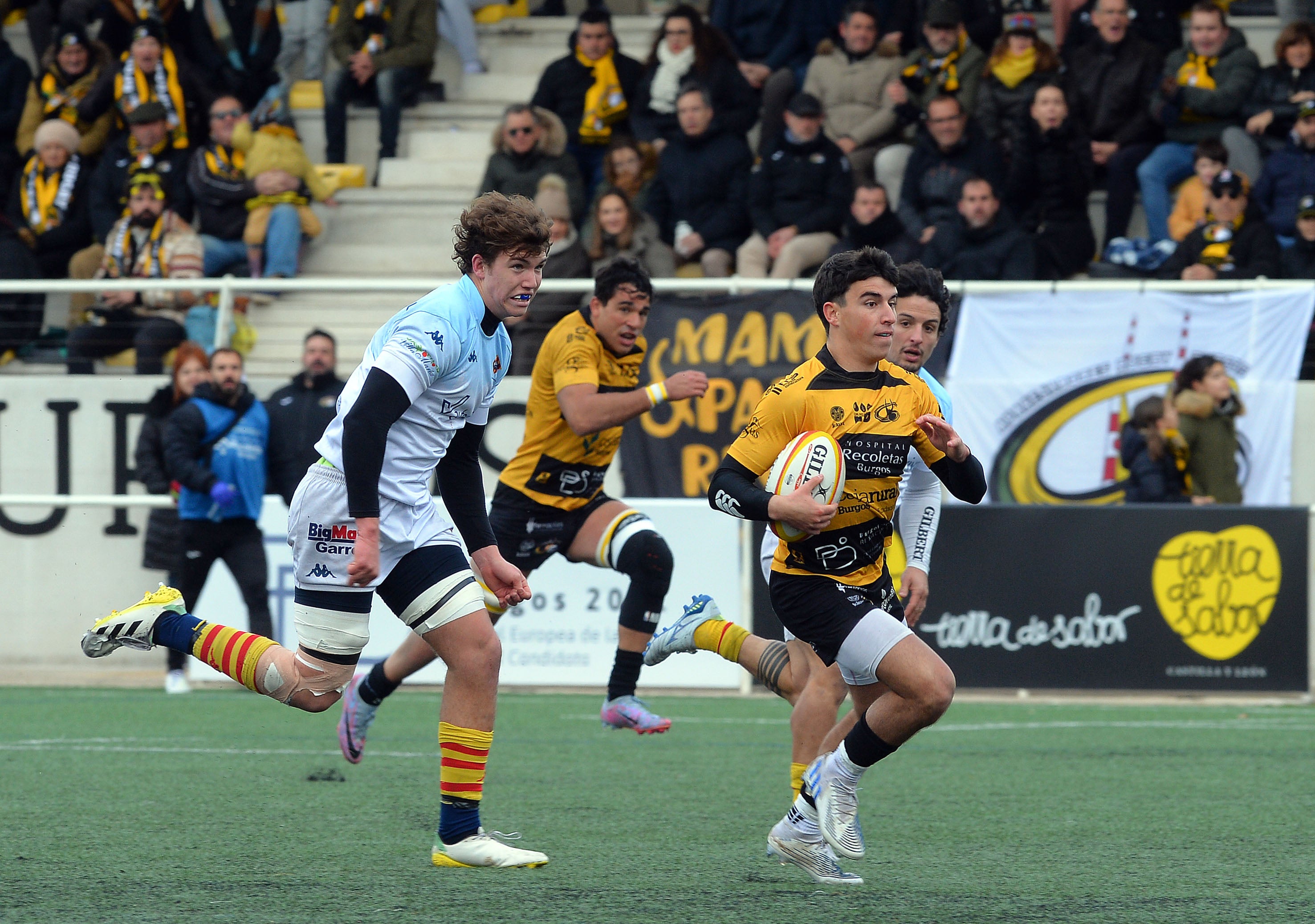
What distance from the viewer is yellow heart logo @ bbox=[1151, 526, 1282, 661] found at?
11.1 metres

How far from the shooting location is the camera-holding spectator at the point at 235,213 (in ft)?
46.8

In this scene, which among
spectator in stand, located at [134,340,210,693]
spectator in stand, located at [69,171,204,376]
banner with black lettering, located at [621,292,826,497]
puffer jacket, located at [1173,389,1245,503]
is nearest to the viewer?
puffer jacket, located at [1173,389,1245,503]

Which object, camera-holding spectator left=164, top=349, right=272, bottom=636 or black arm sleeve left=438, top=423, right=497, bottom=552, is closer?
black arm sleeve left=438, top=423, right=497, bottom=552

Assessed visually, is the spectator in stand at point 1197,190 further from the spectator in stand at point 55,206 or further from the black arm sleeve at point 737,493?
the spectator in stand at point 55,206

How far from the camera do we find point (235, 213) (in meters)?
14.4

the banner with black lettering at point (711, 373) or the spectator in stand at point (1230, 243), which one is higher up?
the spectator in stand at point (1230, 243)

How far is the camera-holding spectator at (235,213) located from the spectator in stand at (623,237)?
2744 mm

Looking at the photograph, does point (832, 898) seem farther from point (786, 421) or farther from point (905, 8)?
point (905, 8)

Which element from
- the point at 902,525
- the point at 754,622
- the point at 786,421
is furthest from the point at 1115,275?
→ the point at 786,421

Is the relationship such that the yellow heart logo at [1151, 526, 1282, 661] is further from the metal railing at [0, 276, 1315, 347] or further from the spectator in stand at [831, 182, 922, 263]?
the spectator in stand at [831, 182, 922, 263]

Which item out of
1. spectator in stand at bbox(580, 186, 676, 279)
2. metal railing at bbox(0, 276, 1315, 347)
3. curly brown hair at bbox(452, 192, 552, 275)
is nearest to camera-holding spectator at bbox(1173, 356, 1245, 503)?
metal railing at bbox(0, 276, 1315, 347)

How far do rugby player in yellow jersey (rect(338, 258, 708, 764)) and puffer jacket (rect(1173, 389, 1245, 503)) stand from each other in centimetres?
514

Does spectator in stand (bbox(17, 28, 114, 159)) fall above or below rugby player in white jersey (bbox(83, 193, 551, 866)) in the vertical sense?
above

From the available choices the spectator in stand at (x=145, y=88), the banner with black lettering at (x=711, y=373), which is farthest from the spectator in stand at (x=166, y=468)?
the spectator in stand at (x=145, y=88)
